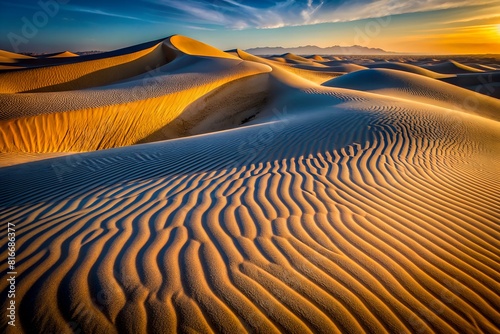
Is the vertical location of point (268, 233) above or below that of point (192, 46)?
below

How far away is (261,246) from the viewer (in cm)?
230

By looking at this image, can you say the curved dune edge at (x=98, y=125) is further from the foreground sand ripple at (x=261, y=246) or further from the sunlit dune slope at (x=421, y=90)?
the sunlit dune slope at (x=421, y=90)

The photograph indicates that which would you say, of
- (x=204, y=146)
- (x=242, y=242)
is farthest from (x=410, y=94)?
(x=242, y=242)

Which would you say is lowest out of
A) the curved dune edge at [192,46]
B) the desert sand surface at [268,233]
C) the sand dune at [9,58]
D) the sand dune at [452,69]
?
the sand dune at [9,58]

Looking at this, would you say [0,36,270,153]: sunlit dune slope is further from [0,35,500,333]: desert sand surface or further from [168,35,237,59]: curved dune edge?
[168,35,237,59]: curved dune edge

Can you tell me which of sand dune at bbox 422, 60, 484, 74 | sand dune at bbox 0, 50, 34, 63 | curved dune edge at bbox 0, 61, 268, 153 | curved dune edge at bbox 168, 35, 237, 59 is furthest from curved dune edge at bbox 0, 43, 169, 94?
sand dune at bbox 422, 60, 484, 74

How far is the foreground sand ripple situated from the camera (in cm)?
171

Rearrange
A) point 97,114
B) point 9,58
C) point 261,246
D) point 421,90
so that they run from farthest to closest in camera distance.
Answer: point 9,58 < point 421,90 < point 97,114 < point 261,246

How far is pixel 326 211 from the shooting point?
290 cm

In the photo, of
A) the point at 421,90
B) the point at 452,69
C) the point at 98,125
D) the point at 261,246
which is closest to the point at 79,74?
the point at 98,125

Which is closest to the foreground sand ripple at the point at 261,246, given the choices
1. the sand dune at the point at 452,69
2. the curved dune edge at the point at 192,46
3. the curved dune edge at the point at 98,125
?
the curved dune edge at the point at 98,125

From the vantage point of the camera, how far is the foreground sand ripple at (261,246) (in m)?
1.71

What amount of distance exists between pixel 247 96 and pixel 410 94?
1129cm

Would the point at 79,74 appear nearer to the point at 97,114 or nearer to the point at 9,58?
the point at 97,114
